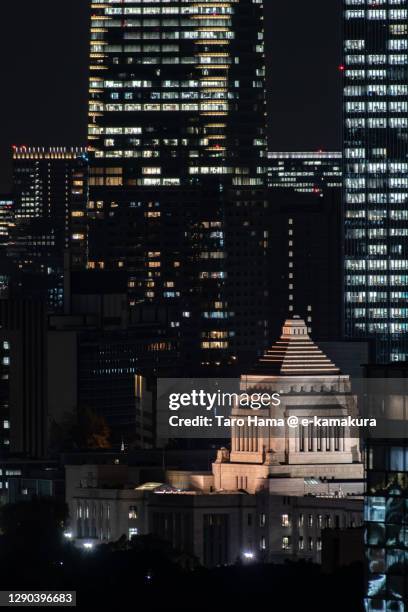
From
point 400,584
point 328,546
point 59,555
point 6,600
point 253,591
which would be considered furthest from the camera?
point 59,555

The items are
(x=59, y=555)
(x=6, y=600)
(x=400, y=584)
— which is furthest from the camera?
(x=59, y=555)

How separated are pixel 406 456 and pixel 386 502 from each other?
67.0 inches

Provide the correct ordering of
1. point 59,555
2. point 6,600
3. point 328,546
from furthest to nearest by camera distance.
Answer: point 59,555 → point 328,546 → point 6,600

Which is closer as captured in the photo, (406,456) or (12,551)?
(406,456)

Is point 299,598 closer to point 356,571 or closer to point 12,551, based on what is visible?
point 356,571

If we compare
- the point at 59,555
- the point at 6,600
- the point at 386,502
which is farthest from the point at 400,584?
the point at 59,555

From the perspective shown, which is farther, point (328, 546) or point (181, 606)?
point (328, 546)

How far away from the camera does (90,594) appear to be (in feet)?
531

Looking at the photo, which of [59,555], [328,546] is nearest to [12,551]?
[59,555]

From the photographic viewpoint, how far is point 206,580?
556 feet

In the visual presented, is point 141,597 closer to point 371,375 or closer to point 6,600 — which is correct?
point 6,600

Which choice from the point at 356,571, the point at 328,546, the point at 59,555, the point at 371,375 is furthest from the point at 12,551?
the point at 371,375

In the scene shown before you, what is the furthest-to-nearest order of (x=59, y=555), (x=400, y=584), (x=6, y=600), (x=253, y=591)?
(x=59, y=555)
(x=253, y=591)
(x=6, y=600)
(x=400, y=584)

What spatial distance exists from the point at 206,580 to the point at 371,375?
112 feet
